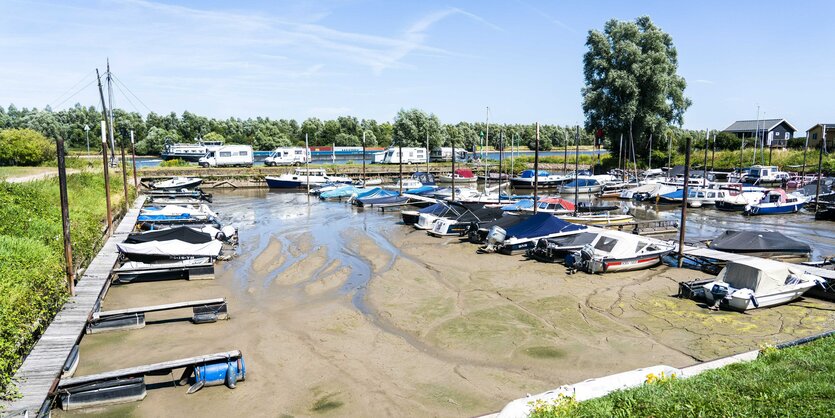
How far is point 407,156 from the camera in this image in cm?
9175

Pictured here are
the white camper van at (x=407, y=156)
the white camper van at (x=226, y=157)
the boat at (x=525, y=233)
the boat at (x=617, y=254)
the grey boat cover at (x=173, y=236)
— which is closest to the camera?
the boat at (x=617, y=254)

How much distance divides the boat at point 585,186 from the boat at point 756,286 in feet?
139

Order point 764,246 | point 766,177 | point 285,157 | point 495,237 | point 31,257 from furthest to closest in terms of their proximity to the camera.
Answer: point 285,157 → point 766,177 → point 495,237 → point 764,246 → point 31,257

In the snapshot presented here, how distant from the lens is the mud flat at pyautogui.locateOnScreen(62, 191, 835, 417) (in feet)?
40.3

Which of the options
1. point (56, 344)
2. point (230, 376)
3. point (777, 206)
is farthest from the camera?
point (777, 206)

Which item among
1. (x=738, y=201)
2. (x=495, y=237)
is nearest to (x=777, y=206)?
(x=738, y=201)

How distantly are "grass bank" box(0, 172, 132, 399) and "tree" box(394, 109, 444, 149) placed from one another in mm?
79902

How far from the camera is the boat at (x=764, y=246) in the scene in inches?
A: 968

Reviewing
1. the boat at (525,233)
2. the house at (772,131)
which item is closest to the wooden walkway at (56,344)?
the boat at (525,233)

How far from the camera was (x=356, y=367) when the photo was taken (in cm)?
1375

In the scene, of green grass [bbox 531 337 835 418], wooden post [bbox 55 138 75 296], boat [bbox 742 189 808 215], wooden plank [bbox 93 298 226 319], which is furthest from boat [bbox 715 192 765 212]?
wooden post [bbox 55 138 75 296]

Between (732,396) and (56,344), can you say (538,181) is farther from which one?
(732,396)

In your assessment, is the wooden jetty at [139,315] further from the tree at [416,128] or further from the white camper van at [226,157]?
the tree at [416,128]

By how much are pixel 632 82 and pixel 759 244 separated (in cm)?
5130
